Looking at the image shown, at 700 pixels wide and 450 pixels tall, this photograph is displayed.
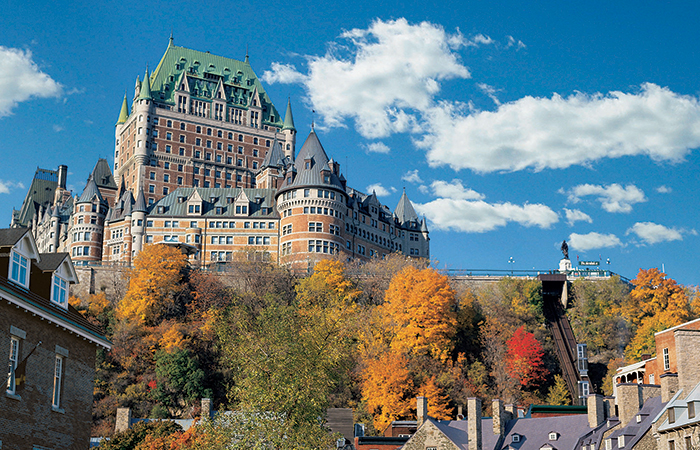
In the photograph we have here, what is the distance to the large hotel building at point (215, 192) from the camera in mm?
119125

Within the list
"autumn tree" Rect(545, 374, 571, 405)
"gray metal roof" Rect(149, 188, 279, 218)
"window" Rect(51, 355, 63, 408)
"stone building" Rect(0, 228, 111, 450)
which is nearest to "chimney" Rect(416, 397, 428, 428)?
"stone building" Rect(0, 228, 111, 450)

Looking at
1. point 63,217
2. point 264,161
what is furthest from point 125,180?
point 264,161

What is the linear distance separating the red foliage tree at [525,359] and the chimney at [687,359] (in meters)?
41.9

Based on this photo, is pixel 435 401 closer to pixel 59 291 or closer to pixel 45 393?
pixel 59 291

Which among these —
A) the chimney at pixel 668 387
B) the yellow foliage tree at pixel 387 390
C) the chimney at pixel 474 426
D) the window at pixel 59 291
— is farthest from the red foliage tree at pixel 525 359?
the window at pixel 59 291

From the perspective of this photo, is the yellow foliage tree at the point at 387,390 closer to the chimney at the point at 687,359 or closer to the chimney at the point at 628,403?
the chimney at the point at 628,403

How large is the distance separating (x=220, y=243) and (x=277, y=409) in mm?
81562

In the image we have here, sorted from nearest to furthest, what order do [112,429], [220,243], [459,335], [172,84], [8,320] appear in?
1. [8,320]
2. [112,429]
3. [459,335]
4. [220,243]
5. [172,84]

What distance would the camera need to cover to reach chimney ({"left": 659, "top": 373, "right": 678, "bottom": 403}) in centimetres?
4469

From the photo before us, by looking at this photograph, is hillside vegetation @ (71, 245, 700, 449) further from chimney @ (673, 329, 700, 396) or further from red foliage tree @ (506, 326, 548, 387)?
chimney @ (673, 329, 700, 396)

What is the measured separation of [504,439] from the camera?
2098 inches

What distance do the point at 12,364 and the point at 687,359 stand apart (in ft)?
105

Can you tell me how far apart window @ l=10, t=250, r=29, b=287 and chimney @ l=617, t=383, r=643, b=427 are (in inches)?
1239

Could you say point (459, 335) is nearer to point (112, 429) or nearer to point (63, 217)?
point (112, 429)
